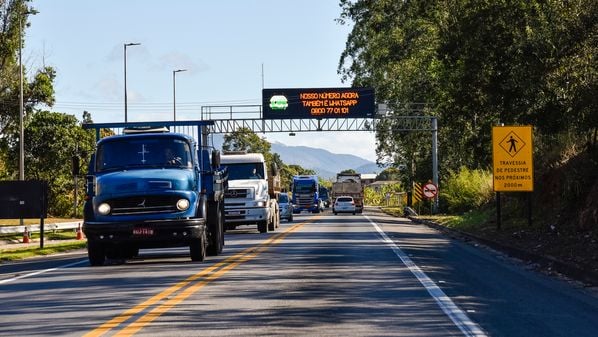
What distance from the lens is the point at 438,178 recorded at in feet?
219

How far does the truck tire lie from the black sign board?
9.95 metres

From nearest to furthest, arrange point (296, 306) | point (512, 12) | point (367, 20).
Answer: point (296, 306), point (512, 12), point (367, 20)

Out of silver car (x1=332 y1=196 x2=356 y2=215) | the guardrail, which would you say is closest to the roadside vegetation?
the guardrail

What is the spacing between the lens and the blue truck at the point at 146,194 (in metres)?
18.7

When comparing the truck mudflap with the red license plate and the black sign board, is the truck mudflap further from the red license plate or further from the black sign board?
the black sign board

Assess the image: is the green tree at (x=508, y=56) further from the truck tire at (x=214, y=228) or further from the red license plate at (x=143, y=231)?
the red license plate at (x=143, y=231)

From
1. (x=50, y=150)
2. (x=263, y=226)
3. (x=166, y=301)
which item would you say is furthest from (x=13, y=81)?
(x=166, y=301)

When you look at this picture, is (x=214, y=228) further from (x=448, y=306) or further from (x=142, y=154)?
(x=448, y=306)

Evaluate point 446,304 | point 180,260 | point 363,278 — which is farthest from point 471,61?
point 446,304

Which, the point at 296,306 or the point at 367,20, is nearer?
the point at 296,306

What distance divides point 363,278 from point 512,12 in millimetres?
16526

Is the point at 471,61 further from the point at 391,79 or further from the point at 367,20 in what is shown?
the point at 391,79

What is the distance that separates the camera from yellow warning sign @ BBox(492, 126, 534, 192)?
1176 inches

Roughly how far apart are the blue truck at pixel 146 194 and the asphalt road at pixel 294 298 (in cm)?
64
